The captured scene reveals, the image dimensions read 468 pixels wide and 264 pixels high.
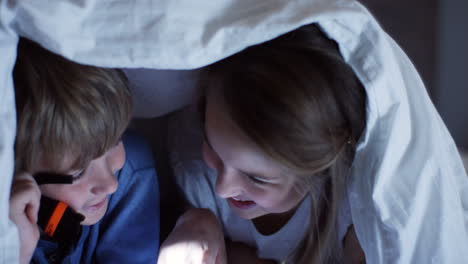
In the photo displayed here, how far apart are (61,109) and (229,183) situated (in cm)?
25

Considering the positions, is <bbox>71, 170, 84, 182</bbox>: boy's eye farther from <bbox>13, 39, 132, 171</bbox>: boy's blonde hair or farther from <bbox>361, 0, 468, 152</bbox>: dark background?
<bbox>361, 0, 468, 152</bbox>: dark background

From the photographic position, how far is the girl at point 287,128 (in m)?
0.58

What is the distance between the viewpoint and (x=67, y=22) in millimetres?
489

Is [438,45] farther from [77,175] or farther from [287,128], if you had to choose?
[77,175]

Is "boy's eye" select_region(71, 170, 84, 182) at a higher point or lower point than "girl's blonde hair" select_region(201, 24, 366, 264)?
lower

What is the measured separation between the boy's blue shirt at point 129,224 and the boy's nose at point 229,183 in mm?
199

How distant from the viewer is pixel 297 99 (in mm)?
572

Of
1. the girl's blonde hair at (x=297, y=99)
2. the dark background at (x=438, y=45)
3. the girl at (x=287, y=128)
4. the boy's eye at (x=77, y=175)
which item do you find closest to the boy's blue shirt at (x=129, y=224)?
the girl at (x=287, y=128)

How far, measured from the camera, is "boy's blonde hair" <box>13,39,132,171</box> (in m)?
0.58

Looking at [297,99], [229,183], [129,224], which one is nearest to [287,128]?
[297,99]

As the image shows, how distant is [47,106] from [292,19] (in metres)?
0.30

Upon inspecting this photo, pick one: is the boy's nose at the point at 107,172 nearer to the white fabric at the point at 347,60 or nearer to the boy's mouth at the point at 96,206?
the boy's mouth at the point at 96,206

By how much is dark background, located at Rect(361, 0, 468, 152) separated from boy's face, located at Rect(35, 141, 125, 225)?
68 centimetres

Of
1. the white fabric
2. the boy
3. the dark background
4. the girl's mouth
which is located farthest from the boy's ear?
the dark background
